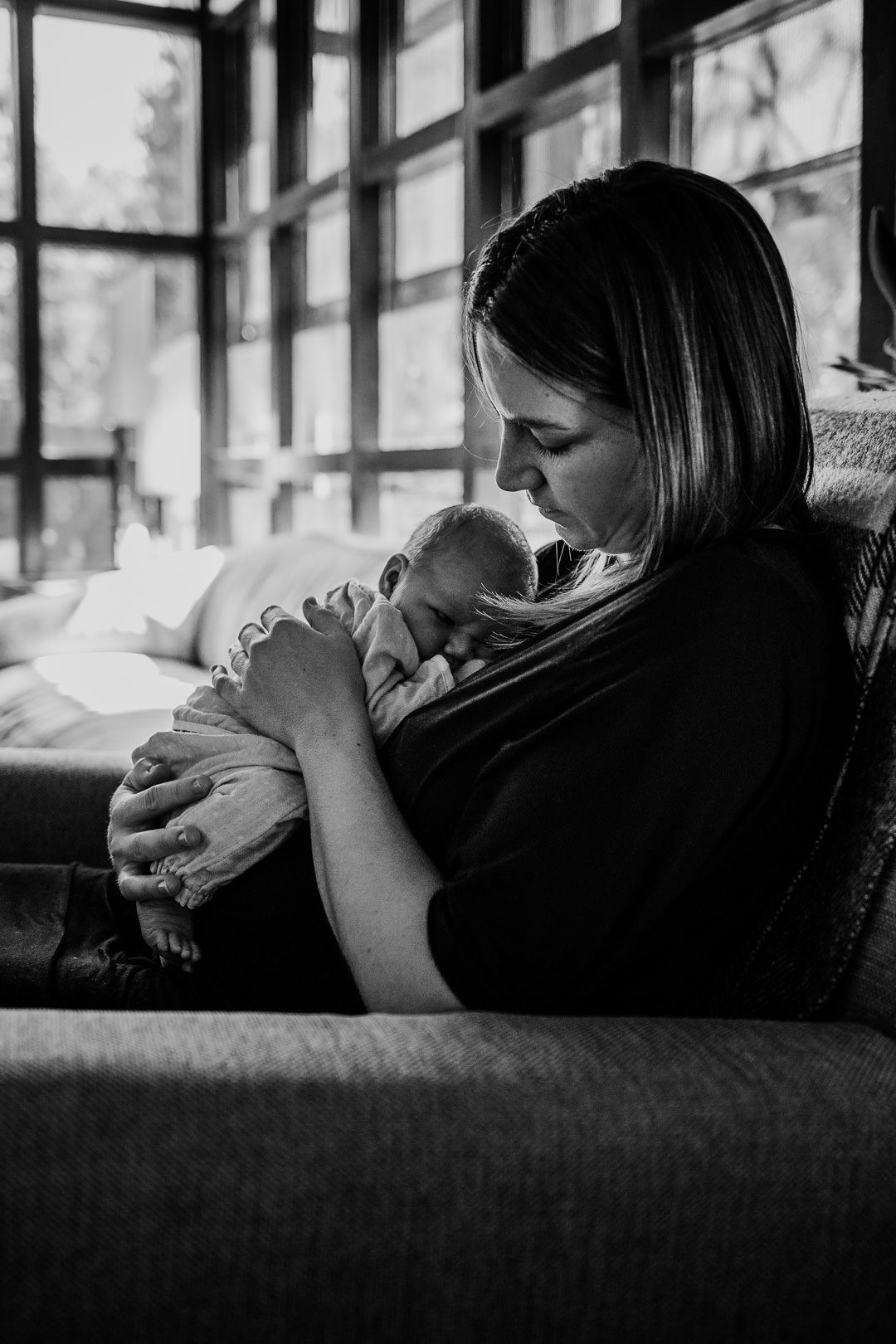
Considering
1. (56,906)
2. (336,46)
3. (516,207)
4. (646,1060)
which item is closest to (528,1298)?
(646,1060)

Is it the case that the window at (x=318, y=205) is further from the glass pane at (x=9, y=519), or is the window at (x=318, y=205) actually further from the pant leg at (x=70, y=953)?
the pant leg at (x=70, y=953)

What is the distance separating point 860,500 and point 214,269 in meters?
5.91

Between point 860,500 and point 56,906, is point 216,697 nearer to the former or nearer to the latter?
point 56,906

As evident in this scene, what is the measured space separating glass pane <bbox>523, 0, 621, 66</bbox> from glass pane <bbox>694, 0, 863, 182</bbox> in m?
0.46

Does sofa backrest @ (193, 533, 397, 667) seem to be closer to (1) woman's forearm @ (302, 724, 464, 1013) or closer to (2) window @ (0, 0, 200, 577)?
(2) window @ (0, 0, 200, 577)

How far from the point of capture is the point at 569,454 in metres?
1.16

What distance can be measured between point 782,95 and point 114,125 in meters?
4.60

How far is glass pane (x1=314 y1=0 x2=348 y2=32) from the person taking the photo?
495cm

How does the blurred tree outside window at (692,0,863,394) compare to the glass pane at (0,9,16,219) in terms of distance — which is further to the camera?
the glass pane at (0,9,16,219)

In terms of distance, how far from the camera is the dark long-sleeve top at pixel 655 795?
0.95 meters

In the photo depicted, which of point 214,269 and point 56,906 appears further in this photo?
point 214,269

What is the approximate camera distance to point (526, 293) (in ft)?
3.65

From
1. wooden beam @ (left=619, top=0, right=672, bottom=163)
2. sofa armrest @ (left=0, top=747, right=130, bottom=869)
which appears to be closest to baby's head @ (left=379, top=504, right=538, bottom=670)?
sofa armrest @ (left=0, top=747, right=130, bottom=869)

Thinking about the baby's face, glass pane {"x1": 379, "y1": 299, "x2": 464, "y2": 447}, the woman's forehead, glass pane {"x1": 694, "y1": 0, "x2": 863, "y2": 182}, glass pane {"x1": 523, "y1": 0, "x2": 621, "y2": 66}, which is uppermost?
glass pane {"x1": 523, "y1": 0, "x2": 621, "y2": 66}
